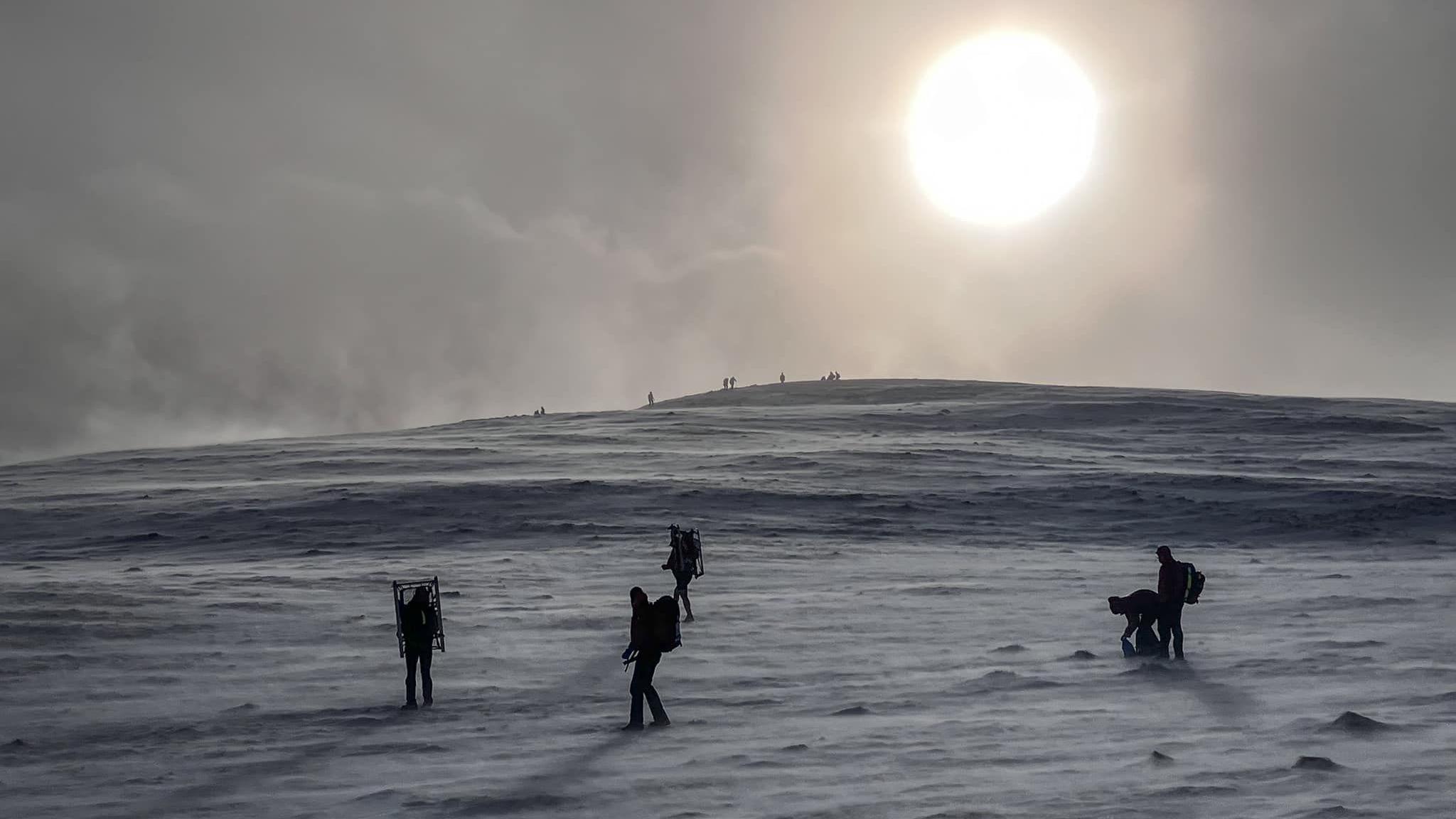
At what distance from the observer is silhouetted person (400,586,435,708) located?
17.2 metres

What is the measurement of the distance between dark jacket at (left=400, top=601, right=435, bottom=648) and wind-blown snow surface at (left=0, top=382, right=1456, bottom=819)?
93 centimetres

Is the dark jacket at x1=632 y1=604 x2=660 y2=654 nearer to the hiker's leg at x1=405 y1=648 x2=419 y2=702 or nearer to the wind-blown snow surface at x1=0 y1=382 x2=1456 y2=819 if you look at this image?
the wind-blown snow surface at x1=0 y1=382 x2=1456 y2=819

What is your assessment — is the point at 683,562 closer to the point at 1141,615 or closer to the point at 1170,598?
the point at 1141,615

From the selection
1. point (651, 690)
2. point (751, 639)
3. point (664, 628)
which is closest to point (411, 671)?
point (651, 690)

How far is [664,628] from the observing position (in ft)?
51.4

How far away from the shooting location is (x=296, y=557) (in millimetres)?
34781

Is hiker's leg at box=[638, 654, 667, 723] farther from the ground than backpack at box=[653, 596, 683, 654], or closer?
closer

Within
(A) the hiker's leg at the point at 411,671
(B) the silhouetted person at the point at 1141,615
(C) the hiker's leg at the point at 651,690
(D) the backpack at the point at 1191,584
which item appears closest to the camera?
(C) the hiker's leg at the point at 651,690

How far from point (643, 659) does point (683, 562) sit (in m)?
8.79

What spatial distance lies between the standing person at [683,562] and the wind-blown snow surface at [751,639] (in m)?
0.67

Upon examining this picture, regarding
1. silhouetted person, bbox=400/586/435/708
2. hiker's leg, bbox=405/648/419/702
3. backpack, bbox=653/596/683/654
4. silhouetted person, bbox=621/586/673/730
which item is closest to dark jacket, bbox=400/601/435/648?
silhouetted person, bbox=400/586/435/708

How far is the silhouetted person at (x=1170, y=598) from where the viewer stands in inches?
763

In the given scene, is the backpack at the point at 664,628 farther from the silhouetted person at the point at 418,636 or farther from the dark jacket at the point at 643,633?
the silhouetted person at the point at 418,636

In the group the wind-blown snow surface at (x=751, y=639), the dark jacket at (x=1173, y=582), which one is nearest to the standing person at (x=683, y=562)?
the wind-blown snow surface at (x=751, y=639)
